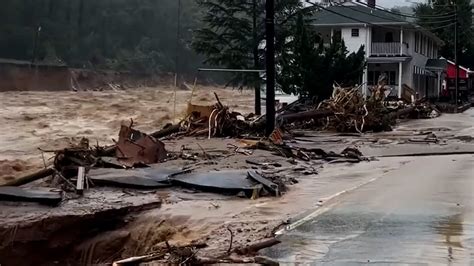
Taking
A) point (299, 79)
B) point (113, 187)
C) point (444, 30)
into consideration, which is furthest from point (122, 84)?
point (113, 187)

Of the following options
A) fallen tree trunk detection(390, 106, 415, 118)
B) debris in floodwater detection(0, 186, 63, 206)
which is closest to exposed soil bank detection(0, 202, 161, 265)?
debris in floodwater detection(0, 186, 63, 206)

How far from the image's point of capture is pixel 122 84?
108m

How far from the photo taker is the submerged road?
7.39 m

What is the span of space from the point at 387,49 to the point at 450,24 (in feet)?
69.6

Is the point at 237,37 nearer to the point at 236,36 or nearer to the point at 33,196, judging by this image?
the point at 236,36


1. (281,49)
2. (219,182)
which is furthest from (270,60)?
(281,49)

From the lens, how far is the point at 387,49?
2088 inches

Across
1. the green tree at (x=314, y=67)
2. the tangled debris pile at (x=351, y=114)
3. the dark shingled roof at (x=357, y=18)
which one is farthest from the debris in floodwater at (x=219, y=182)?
the dark shingled roof at (x=357, y=18)

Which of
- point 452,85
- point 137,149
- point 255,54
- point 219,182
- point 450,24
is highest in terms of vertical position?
point 450,24

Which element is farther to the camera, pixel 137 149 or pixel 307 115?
pixel 307 115

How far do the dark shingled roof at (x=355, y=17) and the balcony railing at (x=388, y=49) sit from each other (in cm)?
159

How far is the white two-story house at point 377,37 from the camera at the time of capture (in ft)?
173

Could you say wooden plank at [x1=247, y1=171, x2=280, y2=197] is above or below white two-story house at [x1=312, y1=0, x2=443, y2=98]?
below

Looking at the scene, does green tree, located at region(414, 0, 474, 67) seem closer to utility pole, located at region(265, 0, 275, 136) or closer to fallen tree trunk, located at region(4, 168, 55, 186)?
utility pole, located at region(265, 0, 275, 136)
